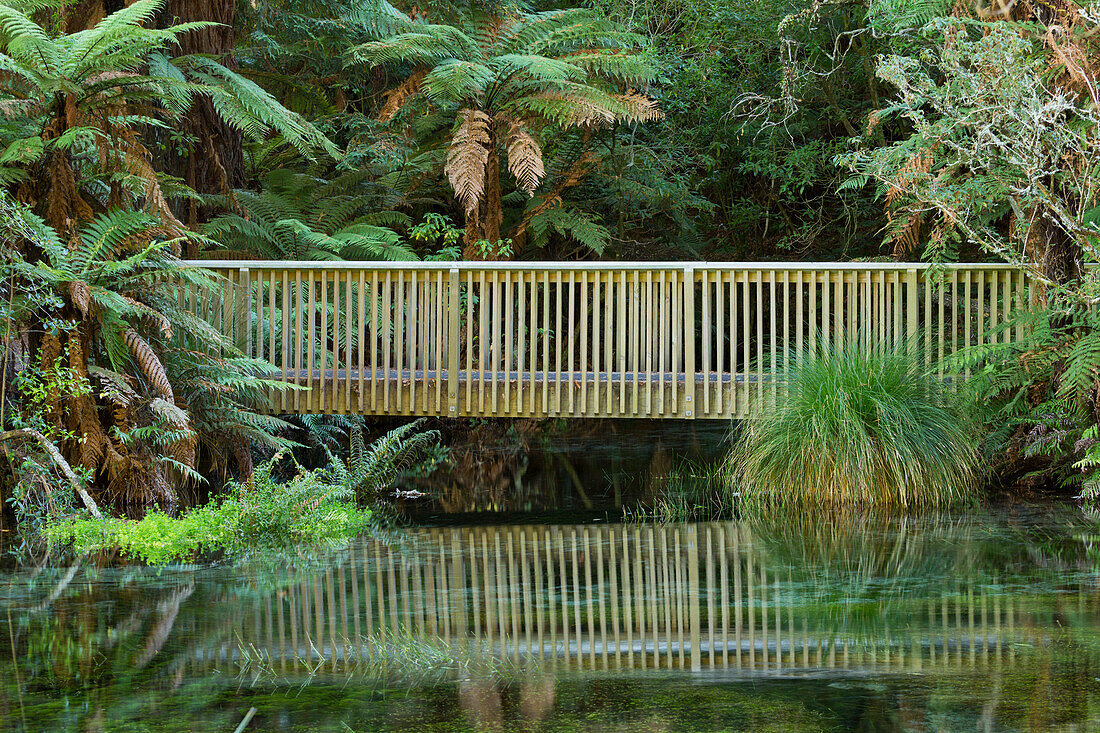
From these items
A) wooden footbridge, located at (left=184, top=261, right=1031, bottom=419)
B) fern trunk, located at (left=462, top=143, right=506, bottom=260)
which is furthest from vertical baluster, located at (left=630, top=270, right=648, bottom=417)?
fern trunk, located at (left=462, top=143, right=506, bottom=260)

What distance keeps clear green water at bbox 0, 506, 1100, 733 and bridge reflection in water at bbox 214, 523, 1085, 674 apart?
0.05 ft

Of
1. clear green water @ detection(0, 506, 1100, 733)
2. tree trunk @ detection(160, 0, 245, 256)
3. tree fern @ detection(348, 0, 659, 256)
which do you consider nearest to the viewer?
clear green water @ detection(0, 506, 1100, 733)

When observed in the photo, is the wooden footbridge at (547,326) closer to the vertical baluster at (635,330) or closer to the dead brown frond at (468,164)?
the vertical baluster at (635,330)

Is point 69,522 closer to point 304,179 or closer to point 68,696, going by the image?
point 68,696

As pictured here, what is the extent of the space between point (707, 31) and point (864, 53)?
1.76 m

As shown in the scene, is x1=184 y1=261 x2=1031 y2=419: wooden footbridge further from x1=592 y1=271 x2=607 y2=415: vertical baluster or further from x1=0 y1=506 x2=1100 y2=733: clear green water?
x1=0 y1=506 x2=1100 y2=733: clear green water

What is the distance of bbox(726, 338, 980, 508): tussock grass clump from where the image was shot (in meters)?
6.13

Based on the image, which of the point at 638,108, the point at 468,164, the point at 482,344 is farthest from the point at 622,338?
the point at 638,108

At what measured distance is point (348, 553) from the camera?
16.3 ft

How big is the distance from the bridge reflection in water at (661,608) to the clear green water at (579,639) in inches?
0.5

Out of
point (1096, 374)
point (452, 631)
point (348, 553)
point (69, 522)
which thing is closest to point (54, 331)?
point (69, 522)

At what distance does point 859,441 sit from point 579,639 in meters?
3.36

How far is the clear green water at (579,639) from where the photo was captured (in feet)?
8.31

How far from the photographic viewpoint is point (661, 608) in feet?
12.2
